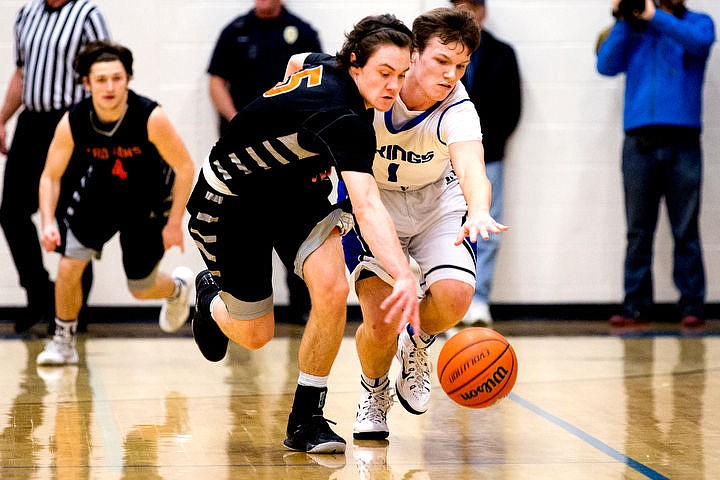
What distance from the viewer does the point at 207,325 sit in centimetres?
Result: 464

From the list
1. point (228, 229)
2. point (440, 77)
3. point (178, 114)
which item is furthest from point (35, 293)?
point (440, 77)

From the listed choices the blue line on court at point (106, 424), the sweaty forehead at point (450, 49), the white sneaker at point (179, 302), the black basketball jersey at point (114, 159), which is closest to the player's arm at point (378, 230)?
the sweaty forehead at point (450, 49)

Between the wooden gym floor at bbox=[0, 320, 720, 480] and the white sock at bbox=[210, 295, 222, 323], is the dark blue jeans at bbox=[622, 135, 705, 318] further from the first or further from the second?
the white sock at bbox=[210, 295, 222, 323]

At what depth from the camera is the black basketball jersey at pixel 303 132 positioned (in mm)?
3447

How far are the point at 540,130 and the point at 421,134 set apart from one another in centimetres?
444

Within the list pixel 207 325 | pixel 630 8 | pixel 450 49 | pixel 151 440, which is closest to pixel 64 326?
pixel 207 325

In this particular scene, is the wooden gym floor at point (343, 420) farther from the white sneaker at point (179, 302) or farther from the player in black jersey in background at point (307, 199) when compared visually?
the player in black jersey in background at point (307, 199)

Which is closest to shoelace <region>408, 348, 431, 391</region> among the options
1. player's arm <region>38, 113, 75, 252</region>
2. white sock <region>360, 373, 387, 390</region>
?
white sock <region>360, 373, 387, 390</region>

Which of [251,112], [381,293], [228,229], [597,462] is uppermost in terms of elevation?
[251,112]

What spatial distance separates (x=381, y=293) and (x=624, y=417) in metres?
1.17

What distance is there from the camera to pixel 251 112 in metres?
3.75

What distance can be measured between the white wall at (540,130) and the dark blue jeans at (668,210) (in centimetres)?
48

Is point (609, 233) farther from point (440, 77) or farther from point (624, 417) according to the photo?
point (440, 77)

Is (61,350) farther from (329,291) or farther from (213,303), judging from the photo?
(329,291)
